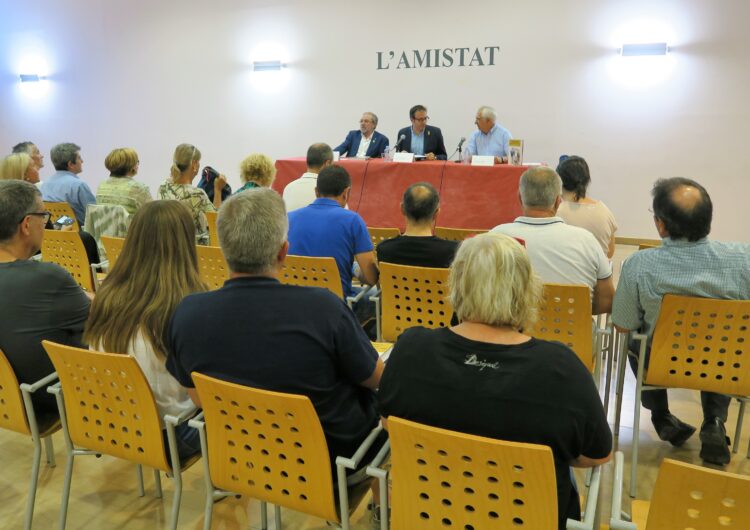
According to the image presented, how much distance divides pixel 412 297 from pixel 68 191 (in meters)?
3.17

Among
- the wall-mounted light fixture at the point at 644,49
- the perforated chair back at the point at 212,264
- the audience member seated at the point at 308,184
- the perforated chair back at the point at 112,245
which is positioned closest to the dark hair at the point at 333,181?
the perforated chair back at the point at 212,264

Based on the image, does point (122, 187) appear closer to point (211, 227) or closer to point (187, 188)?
point (187, 188)

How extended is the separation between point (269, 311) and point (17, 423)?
1163mm

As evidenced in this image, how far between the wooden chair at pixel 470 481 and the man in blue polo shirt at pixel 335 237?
5.94 ft

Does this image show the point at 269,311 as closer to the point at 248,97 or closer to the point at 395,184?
the point at 395,184

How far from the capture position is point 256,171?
4152 mm

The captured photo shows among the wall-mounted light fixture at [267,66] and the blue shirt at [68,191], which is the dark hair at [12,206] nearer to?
the blue shirt at [68,191]

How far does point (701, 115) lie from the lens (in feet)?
21.6

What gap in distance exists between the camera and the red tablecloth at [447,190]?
18.0 ft

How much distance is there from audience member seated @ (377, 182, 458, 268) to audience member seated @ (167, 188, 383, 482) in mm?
1107

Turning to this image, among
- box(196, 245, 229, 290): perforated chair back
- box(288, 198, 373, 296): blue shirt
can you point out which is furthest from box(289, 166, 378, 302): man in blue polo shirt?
box(196, 245, 229, 290): perforated chair back

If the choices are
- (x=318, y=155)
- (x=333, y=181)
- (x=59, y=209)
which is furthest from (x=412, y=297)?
A: (x=59, y=209)

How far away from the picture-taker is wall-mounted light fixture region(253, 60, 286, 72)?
27.0 ft

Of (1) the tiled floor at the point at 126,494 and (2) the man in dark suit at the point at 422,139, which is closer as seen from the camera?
(1) the tiled floor at the point at 126,494
